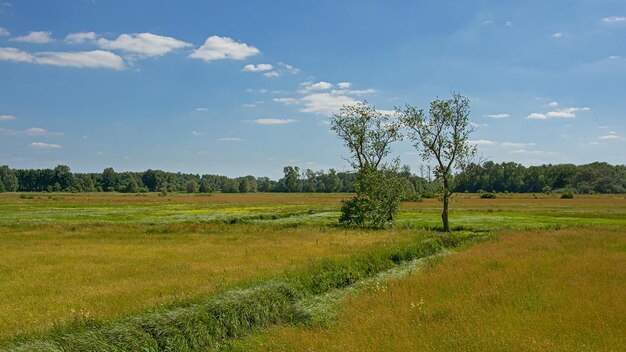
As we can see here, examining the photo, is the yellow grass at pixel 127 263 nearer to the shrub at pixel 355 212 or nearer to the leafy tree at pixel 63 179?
the shrub at pixel 355 212

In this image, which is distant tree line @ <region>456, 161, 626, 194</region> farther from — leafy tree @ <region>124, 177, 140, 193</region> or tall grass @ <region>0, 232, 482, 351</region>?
tall grass @ <region>0, 232, 482, 351</region>

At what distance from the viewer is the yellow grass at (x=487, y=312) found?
11664 mm

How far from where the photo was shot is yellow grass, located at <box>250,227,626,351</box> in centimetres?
1166

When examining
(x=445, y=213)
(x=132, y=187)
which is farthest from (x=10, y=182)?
(x=445, y=213)

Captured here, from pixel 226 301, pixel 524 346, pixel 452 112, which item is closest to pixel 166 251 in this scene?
pixel 226 301

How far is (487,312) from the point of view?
14.5 meters

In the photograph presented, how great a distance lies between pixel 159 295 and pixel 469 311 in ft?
34.1

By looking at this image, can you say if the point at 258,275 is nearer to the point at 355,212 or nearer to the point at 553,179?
the point at 355,212

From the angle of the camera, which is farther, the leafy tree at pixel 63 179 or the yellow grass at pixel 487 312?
the leafy tree at pixel 63 179

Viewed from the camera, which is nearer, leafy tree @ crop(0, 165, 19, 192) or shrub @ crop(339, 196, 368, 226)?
shrub @ crop(339, 196, 368, 226)

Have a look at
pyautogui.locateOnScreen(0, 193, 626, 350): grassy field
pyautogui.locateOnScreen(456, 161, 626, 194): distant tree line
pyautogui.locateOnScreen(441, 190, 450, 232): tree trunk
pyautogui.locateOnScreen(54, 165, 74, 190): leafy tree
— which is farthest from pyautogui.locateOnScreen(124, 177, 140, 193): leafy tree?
pyautogui.locateOnScreen(441, 190, 450, 232): tree trunk

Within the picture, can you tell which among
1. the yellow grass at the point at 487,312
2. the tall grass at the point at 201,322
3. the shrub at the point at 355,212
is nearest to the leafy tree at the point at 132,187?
the shrub at the point at 355,212

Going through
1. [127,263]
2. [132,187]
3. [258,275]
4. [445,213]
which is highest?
[132,187]

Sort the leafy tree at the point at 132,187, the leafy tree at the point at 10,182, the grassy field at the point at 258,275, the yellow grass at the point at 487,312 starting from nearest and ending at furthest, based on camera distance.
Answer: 1. the yellow grass at the point at 487,312
2. the grassy field at the point at 258,275
3. the leafy tree at the point at 10,182
4. the leafy tree at the point at 132,187
